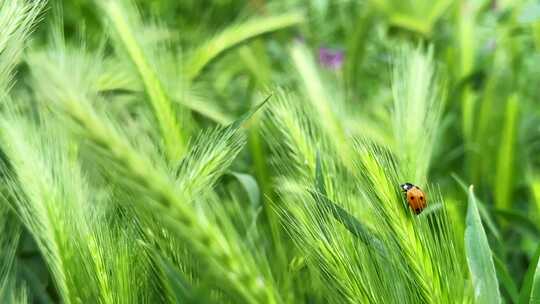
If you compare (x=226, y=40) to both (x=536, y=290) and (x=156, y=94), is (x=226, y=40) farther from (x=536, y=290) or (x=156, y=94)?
(x=536, y=290)

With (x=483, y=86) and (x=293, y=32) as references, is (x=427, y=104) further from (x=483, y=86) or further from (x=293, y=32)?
(x=293, y=32)

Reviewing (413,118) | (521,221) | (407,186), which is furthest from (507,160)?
(407,186)

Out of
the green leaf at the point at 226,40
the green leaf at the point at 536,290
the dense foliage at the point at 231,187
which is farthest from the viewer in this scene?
the green leaf at the point at 226,40

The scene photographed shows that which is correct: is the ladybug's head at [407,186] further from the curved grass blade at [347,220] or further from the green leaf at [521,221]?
the green leaf at [521,221]

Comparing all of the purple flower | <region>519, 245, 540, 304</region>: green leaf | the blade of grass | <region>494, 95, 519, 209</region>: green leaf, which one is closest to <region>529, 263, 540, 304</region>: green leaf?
<region>519, 245, 540, 304</region>: green leaf

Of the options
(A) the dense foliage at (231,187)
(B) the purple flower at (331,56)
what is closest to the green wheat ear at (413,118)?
(A) the dense foliage at (231,187)

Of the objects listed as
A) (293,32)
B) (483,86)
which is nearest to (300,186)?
(483,86)

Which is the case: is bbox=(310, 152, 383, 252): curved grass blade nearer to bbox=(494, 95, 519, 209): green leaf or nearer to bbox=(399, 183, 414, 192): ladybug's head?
bbox=(399, 183, 414, 192): ladybug's head
